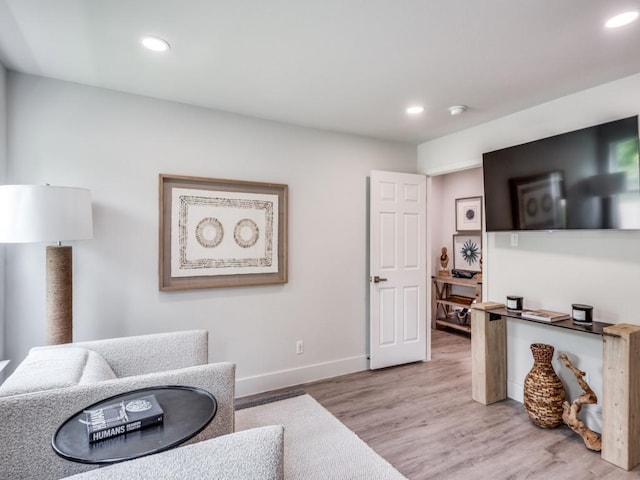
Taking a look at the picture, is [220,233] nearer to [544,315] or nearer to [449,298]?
[544,315]

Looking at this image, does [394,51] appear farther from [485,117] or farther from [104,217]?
[104,217]

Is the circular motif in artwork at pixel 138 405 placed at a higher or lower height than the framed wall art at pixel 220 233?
lower

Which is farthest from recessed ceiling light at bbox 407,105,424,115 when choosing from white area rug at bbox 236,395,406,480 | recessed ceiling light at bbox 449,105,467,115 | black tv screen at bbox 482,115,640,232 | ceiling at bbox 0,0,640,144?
white area rug at bbox 236,395,406,480

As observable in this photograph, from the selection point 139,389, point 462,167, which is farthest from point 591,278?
point 139,389

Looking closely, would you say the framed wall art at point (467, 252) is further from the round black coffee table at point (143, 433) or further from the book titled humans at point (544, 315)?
the round black coffee table at point (143, 433)

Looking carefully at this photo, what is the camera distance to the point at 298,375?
3.35m

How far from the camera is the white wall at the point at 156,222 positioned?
240cm

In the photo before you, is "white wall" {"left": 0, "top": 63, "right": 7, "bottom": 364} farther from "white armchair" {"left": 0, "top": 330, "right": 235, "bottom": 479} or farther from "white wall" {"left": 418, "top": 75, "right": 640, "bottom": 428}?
"white wall" {"left": 418, "top": 75, "right": 640, "bottom": 428}

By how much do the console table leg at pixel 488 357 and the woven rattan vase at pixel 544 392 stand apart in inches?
12.6

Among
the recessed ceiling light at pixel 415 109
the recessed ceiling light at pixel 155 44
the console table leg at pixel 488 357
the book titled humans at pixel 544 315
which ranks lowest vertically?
the console table leg at pixel 488 357

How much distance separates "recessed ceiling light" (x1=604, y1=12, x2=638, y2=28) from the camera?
171 centimetres

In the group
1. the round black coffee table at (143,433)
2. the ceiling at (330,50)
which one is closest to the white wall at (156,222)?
the ceiling at (330,50)

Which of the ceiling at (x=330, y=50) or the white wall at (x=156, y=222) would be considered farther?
the white wall at (x=156, y=222)

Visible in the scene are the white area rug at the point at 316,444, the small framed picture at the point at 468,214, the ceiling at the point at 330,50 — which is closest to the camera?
the ceiling at the point at 330,50
